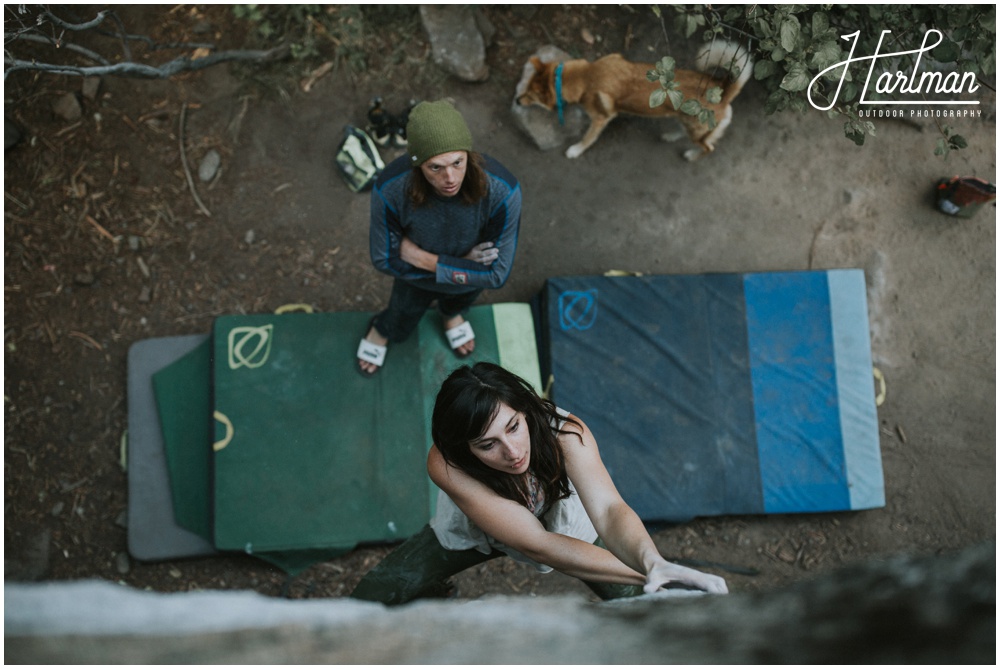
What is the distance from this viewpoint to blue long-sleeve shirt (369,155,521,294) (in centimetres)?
260

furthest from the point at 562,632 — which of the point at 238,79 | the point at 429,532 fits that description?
the point at 238,79

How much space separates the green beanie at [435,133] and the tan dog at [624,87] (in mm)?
1555

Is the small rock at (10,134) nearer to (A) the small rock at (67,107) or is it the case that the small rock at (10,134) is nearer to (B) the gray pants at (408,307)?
(A) the small rock at (67,107)

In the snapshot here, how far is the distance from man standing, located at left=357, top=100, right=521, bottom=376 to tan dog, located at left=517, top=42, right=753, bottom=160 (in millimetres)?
1292

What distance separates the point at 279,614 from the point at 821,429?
3.21m

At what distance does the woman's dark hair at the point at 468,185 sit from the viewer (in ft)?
8.14

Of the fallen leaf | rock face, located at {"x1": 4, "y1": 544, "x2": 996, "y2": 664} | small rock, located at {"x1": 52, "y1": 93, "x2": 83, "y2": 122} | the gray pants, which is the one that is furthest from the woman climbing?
small rock, located at {"x1": 52, "y1": 93, "x2": 83, "y2": 122}

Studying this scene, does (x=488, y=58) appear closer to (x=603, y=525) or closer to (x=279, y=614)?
(x=603, y=525)

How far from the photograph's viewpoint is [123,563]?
3480 mm

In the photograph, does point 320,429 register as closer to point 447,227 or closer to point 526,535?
point 447,227

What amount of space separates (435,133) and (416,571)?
1.71 metres

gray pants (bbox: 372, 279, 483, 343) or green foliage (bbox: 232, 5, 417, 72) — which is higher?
green foliage (bbox: 232, 5, 417, 72)

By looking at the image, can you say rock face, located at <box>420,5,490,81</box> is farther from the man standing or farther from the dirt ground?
the man standing

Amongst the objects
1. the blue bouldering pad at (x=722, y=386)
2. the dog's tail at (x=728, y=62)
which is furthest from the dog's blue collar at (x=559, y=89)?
the blue bouldering pad at (x=722, y=386)
